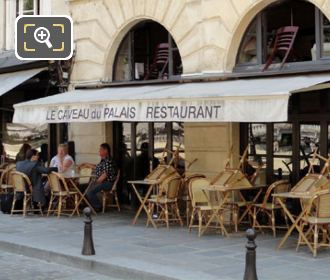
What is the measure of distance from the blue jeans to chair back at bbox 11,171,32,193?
1180 millimetres

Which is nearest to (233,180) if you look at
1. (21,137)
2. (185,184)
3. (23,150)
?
(185,184)

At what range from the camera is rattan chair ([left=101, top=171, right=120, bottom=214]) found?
526 inches

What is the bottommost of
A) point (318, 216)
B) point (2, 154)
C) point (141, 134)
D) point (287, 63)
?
point (318, 216)

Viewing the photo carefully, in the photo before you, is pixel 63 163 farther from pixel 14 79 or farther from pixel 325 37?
pixel 325 37

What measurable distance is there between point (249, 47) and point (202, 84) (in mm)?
1148

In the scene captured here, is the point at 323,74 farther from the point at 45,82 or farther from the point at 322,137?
the point at 45,82

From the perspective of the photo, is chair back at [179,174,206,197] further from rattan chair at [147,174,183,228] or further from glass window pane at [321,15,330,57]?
glass window pane at [321,15,330,57]

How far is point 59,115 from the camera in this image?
11852mm

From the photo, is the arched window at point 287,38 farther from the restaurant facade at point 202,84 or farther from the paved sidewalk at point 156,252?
the paved sidewalk at point 156,252

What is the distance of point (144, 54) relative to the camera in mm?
13984

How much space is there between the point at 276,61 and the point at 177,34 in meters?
2.17

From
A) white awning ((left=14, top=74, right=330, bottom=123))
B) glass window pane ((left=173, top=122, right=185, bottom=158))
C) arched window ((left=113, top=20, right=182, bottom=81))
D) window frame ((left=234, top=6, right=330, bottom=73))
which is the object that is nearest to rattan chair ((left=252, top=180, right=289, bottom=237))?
white awning ((left=14, top=74, right=330, bottom=123))

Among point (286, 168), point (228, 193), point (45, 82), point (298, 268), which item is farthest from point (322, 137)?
point (45, 82)

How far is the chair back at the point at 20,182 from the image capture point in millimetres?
13061
